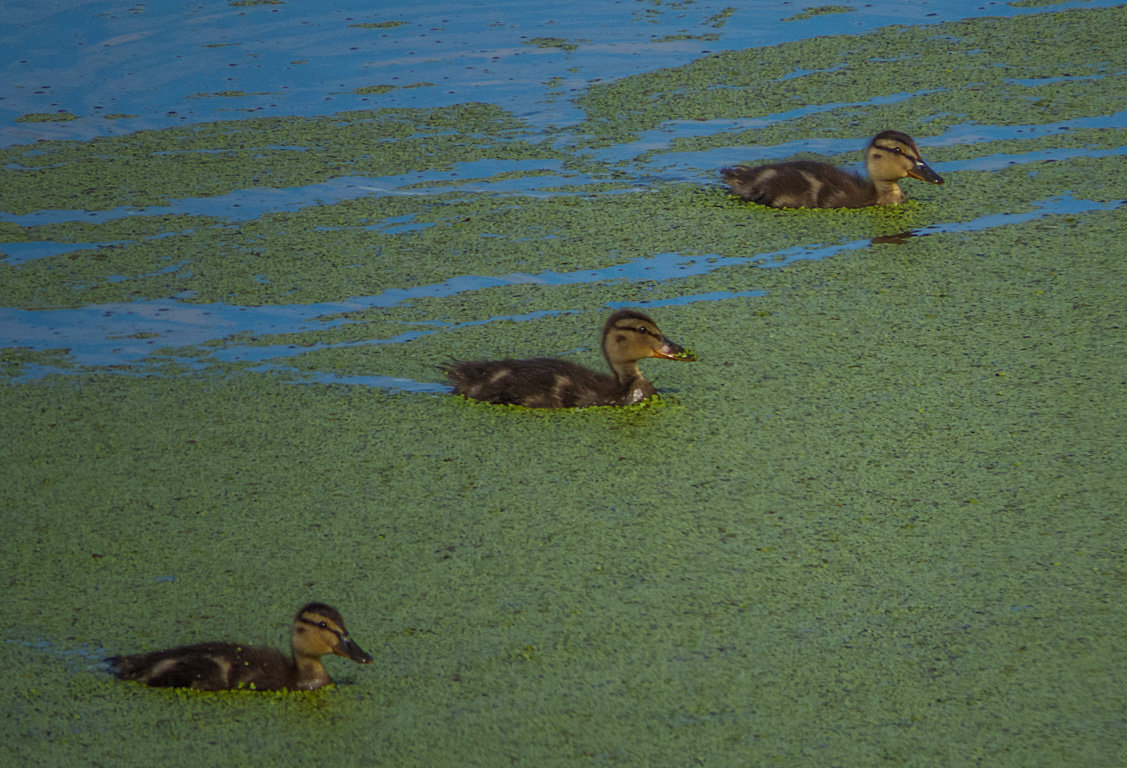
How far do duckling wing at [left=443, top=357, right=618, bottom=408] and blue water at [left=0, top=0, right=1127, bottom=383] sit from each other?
0.21 m

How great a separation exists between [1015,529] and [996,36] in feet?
14.2

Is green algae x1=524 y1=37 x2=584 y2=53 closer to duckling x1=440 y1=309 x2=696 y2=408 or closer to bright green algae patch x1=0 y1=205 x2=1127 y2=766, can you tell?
bright green algae patch x1=0 y1=205 x2=1127 y2=766

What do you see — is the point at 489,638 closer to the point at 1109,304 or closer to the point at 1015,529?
the point at 1015,529

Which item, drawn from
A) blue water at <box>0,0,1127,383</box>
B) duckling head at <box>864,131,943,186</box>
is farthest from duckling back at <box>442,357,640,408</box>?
duckling head at <box>864,131,943,186</box>

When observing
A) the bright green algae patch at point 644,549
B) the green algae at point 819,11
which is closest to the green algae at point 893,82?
the green algae at point 819,11

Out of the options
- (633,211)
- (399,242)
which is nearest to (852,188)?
(633,211)

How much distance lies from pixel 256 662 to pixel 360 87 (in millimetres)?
4459

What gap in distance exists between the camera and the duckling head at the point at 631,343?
3.51 meters

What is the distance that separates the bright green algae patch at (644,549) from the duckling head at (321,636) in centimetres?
8

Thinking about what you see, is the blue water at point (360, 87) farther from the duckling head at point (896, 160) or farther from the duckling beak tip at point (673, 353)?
the duckling beak tip at point (673, 353)

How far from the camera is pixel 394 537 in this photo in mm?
2869

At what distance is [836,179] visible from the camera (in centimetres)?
482

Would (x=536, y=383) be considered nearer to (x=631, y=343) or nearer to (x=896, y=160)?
(x=631, y=343)

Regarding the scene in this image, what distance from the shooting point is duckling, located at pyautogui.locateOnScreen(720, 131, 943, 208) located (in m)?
4.77
